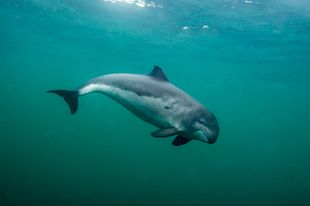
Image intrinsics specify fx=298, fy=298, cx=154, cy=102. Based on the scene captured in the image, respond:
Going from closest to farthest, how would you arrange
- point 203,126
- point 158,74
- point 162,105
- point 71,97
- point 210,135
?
point 210,135
point 203,126
point 162,105
point 158,74
point 71,97

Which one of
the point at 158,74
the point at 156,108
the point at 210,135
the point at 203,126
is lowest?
the point at 210,135

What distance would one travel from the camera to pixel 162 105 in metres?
6.76

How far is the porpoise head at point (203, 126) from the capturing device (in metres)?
6.28

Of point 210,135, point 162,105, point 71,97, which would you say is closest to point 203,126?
point 210,135

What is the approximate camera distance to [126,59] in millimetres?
42562

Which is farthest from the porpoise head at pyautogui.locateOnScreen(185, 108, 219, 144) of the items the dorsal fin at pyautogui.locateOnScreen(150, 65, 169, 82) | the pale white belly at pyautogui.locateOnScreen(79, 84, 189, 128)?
the dorsal fin at pyautogui.locateOnScreen(150, 65, 169, 82)

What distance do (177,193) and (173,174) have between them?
5063 millimetres

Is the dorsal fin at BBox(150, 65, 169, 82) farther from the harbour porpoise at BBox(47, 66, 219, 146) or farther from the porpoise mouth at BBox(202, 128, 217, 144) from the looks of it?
the porpoise mouth at BBox(202, 128, 217, 144)

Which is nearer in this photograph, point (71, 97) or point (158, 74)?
point (158, 74)

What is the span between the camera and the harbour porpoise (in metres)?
6.37

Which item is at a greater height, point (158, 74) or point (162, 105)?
point (158, 74)

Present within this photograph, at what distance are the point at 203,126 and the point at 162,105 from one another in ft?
3.45

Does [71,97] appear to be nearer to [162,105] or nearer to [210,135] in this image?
[162,105]

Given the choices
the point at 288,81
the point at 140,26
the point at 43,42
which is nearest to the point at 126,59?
the point at 43,42
